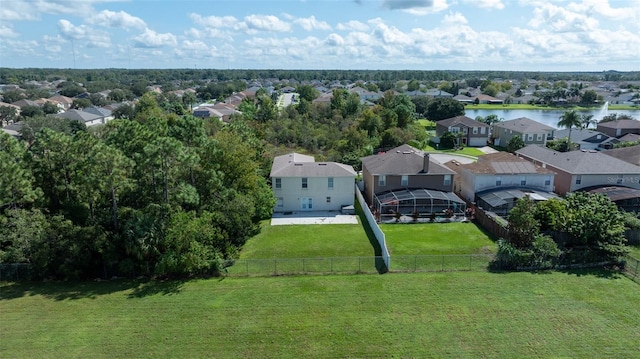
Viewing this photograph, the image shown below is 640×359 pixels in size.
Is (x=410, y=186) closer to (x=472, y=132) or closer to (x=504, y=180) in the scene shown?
(x=504, y=180)

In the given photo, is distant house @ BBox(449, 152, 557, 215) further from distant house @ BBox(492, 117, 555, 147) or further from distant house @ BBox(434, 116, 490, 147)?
distant house @ BBox(434, 116, 490, 147)

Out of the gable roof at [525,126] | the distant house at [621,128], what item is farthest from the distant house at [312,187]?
the distant house at [621,128]

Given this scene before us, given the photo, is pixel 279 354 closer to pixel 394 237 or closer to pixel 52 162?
pixel 394 237

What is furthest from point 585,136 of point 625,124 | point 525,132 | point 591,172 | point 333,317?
point 333,317

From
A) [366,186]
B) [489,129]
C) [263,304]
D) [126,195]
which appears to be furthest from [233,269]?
[489,129]

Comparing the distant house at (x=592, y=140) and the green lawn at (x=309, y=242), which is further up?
the distant house at (x=592, y=140)

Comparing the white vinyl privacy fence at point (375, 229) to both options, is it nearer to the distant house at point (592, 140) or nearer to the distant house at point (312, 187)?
the distant house at point (312, 187)

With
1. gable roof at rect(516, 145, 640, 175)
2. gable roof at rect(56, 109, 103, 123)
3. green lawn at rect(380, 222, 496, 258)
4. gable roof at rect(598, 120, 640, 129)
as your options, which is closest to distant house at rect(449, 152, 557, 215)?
gable roof at rect(516, 145, 640, 175)

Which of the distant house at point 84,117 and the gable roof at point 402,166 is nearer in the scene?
the gable roof at point 402,166
